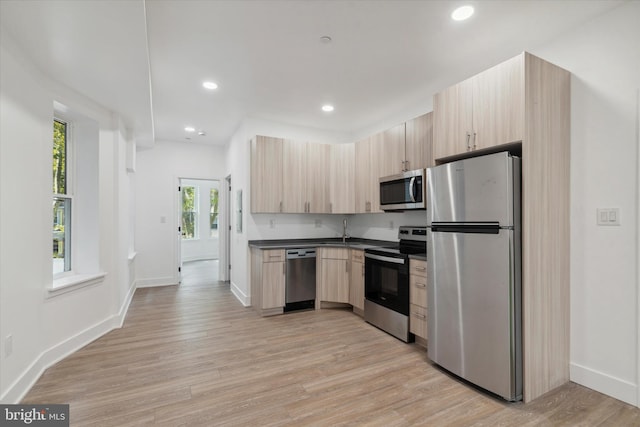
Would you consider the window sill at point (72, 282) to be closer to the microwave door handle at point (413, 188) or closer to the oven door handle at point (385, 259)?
the oven door handle at point (385, 259)

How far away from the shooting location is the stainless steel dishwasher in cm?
415

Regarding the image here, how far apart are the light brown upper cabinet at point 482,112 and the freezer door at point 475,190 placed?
0.61 ft

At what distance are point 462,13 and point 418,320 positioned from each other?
106 inches

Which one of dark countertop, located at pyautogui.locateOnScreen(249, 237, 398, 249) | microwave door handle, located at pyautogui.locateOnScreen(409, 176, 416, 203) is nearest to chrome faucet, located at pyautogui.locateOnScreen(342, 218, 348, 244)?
dark countertop, located at pyautogui.locateOnScreen(249, 237, 398, 249)

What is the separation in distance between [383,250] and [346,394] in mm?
1652

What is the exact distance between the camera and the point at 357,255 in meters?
4.03

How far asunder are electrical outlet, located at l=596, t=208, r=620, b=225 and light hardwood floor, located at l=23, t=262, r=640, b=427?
127 cm

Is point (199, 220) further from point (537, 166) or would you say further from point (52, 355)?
point (537, 166)

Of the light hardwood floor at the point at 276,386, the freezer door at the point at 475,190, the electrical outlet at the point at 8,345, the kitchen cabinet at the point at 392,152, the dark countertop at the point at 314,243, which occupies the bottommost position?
the light hardwood floor at the point at 276,386

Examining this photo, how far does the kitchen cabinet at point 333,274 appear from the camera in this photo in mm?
4227

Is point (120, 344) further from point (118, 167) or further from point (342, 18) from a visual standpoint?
point (342, 18)

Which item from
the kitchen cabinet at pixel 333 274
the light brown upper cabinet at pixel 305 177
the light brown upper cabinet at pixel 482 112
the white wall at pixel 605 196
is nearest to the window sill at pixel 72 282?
the light brown upper cabinet at pixel 305 177

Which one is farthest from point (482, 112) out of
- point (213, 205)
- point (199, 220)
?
point (199, 220)

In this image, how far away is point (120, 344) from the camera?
10.2 feet
